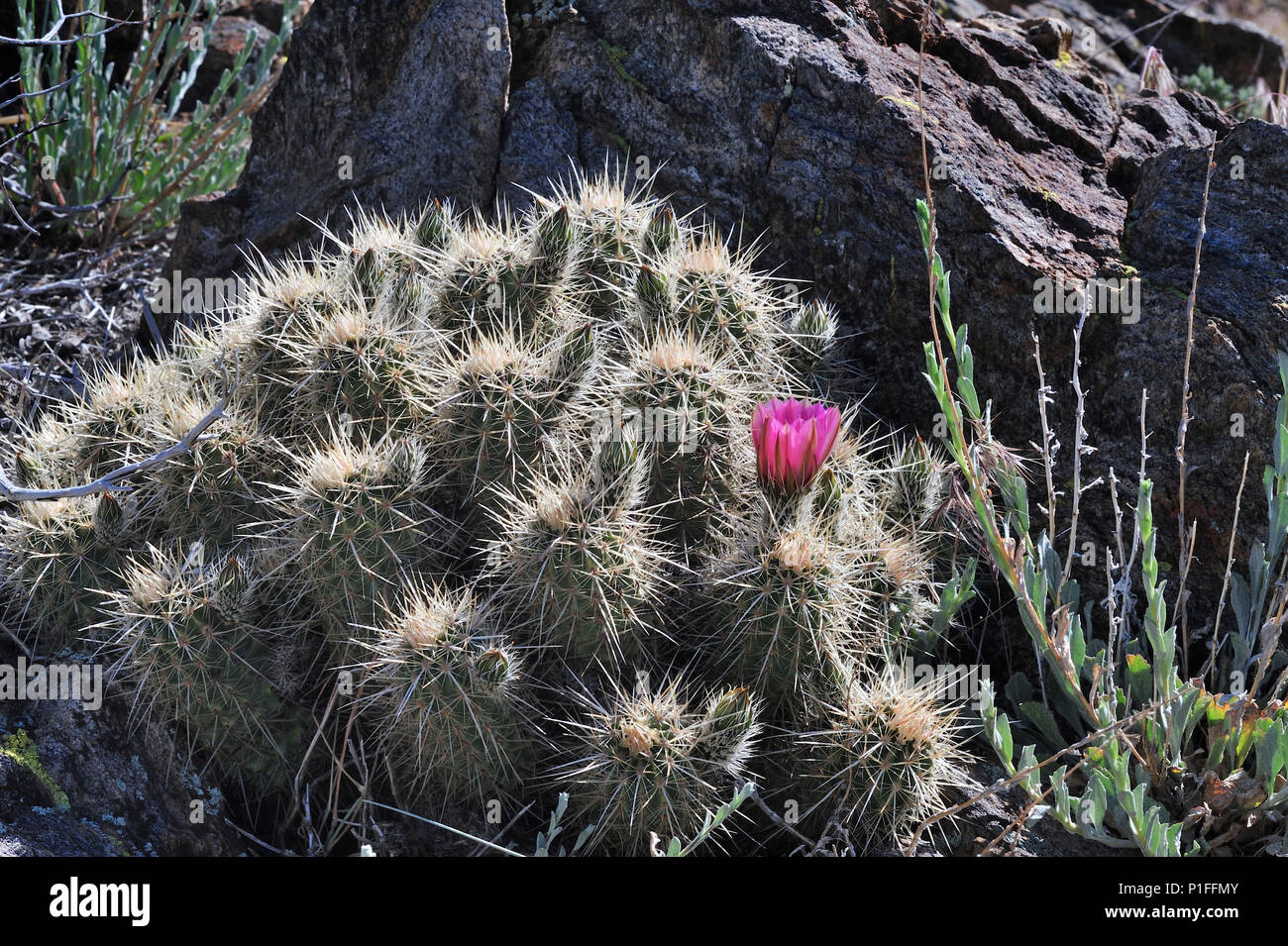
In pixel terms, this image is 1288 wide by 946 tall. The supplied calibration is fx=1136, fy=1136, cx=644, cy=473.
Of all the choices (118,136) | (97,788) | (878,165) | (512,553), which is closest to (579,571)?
(512,553)

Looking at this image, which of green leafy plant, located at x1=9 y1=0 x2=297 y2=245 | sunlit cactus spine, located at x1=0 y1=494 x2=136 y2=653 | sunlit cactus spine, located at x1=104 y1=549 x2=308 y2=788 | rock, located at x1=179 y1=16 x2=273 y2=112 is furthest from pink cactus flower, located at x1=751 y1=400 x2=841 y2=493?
rock, located at x1=179 y1=16 x2=273 y2=112

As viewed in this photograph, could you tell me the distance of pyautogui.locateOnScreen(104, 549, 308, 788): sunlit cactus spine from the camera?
9.30 feet

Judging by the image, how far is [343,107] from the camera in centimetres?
457

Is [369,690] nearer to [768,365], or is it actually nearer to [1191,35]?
[768,365]

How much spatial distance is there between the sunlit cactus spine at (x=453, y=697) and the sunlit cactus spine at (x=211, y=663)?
0.30 meters

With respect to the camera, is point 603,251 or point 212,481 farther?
point 603,251

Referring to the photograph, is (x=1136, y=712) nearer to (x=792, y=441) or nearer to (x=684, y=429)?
(x=792, y=441)

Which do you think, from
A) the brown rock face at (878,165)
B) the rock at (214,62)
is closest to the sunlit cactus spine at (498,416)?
the brown rock face at (878,165)

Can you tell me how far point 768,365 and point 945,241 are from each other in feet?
2.76

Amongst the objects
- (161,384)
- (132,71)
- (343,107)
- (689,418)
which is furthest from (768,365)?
(132,71)

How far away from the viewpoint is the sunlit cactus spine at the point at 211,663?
9.30 ft

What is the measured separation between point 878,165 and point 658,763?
2.32 meters

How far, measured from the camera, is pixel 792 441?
2787mm

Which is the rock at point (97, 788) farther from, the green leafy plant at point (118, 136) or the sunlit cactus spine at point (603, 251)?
the green leafy plant at point (118, 136)
